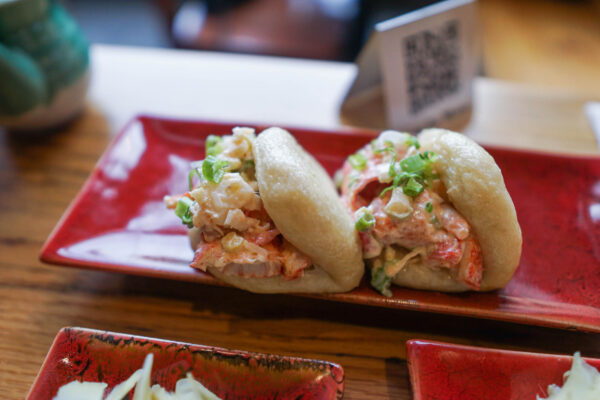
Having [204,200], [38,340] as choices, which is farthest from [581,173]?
[38,340]

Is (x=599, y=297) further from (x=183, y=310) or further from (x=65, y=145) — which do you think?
(x=65, y=145)

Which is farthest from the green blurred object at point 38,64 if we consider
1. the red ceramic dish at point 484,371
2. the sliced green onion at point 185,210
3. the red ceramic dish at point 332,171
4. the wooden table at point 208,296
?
the red ceramic dish at point 484,371

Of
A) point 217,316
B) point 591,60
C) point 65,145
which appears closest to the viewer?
point 217,316

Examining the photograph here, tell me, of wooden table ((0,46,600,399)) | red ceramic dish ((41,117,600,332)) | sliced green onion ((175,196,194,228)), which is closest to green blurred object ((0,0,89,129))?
wooden table ((0,46,600,399))

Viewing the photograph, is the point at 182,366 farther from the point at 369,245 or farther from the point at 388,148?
the point at 388,148

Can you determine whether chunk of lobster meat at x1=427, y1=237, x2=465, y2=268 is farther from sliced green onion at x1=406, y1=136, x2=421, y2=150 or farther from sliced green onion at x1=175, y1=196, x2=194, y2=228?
sliced green onion at x1=175, y1=196, x2=194, y2=228

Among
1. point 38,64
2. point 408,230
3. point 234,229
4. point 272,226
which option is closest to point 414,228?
point 408,230

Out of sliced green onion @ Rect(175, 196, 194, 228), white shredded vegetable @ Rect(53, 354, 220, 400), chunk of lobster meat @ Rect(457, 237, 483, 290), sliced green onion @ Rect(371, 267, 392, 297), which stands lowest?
white shredded vegetable @ Rect(53, 354, 220, 400)
